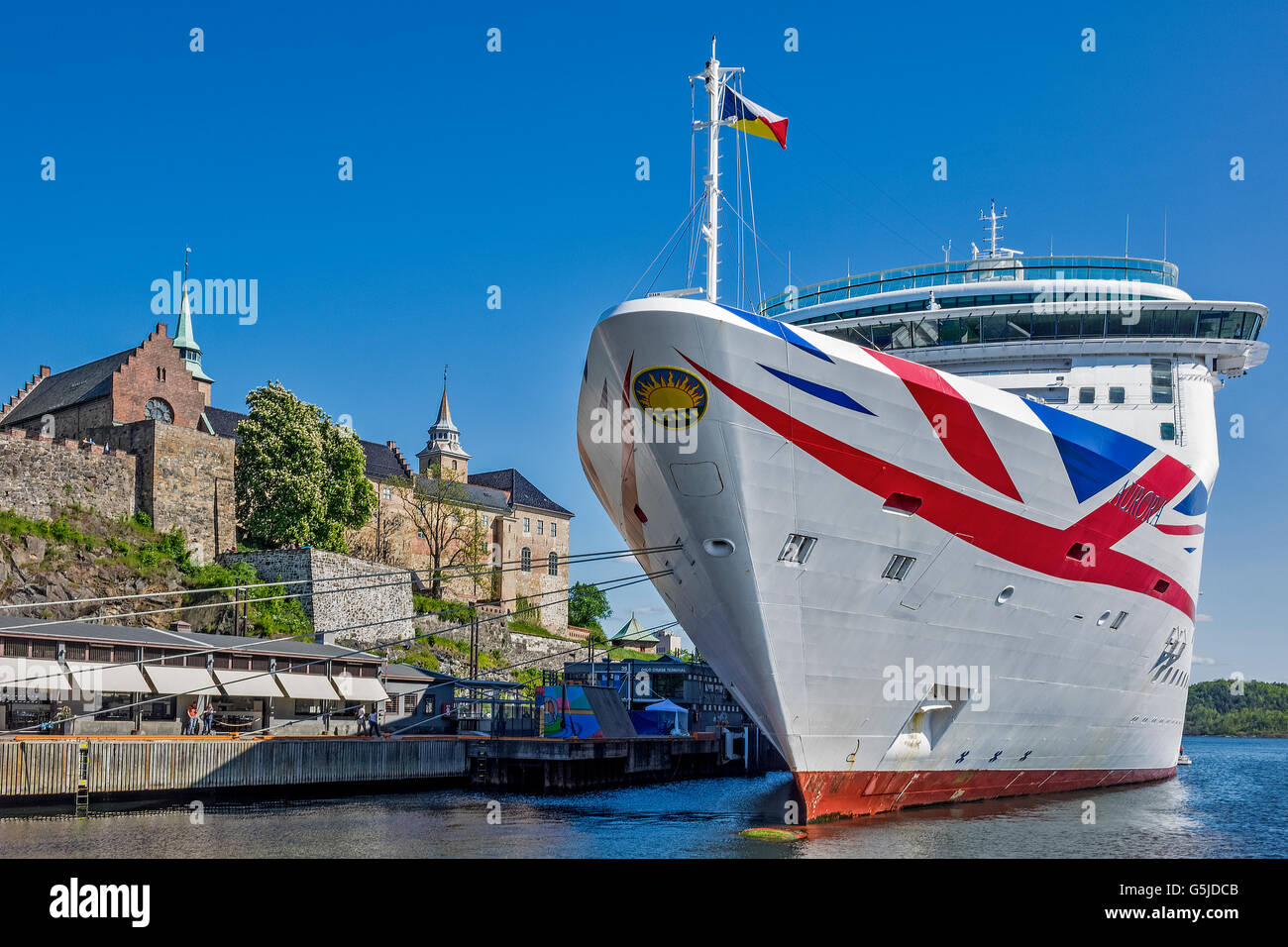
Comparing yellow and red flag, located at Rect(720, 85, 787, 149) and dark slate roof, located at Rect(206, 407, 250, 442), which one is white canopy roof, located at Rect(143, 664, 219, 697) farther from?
dark slate roof, located at Rect(206, 407, 250, 442)

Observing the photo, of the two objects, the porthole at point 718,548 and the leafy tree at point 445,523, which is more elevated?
the leafy tree at point 445,523

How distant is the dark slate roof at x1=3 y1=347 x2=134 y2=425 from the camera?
4891 cm

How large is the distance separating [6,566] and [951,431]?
106 ft

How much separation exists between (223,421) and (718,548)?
49.7m

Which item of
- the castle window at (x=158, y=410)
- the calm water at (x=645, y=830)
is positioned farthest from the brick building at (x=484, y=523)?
the calm water at (x=645, y=830)

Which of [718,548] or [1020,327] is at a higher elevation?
[1020,327]

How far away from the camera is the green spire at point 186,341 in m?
56.7

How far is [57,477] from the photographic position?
41219mm

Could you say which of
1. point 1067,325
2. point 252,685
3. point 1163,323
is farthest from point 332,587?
point 1163,323

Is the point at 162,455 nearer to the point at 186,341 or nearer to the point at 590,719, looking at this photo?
the point at 186,341

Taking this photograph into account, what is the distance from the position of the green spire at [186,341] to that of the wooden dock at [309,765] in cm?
3505

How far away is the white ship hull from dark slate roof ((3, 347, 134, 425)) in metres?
38.6

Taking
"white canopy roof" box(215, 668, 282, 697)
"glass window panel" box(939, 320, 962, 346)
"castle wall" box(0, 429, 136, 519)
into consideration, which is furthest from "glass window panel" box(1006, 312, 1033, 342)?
"castle wall" box(0, 429, 136, 519)

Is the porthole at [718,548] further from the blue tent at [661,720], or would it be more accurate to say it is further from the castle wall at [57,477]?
the castle wall at [57,477]
